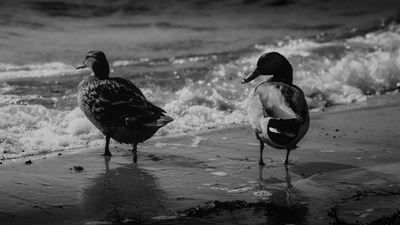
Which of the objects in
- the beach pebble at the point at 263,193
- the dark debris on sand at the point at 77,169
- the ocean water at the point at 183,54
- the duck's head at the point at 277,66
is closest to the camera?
the beach pebble at the point at 263,193

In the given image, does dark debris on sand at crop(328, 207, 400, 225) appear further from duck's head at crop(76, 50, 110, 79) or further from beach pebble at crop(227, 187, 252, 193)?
duck's head at crop(76, 50, 110, 79)

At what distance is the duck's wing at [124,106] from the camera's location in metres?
6.34

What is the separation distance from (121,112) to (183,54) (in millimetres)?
8469

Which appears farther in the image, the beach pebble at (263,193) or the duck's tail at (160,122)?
the duck's tail at (160,122)

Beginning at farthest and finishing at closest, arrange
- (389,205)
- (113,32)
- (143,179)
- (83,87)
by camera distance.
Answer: (113,32)
(83,87)
(143,179)
(389,205)

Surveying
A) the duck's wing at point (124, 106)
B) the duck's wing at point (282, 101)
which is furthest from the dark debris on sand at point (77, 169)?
the duck's wing at point (282, 101)

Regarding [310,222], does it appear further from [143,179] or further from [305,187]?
[143,179]

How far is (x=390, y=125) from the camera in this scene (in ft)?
25.4

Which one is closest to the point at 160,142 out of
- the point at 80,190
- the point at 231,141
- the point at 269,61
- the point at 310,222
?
the point at 231,141

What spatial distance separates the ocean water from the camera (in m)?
8.05

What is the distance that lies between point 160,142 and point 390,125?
9.34 ft

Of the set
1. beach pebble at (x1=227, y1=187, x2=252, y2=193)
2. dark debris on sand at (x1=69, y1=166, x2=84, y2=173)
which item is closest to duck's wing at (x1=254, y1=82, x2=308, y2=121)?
beach pebble at (x1=227, y1=187, x2=252, y2=193)

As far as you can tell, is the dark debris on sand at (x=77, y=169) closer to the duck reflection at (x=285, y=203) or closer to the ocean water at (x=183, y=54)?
the ocean water at (x=183, y=54)

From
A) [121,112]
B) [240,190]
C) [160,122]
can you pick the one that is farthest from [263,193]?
[121,112]
